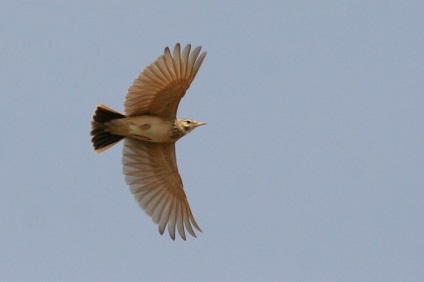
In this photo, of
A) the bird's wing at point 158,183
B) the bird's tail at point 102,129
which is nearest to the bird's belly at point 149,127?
the bird's tail at point 102,129

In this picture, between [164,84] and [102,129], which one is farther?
[102,129]

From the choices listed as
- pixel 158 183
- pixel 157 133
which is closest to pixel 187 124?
pixel 157 133

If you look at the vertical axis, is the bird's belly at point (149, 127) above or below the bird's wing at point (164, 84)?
below

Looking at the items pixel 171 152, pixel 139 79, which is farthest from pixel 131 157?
pixel 139 79

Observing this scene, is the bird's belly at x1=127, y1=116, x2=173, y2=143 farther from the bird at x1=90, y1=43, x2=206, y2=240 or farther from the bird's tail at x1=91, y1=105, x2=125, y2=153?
the bird's tail at x1=91, y1=105, x2=125, y2=153

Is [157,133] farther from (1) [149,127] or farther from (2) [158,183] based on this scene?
(2) [158,183]

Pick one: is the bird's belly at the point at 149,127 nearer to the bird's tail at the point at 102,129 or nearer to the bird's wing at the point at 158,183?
the bird's tail at the point at 102,129
